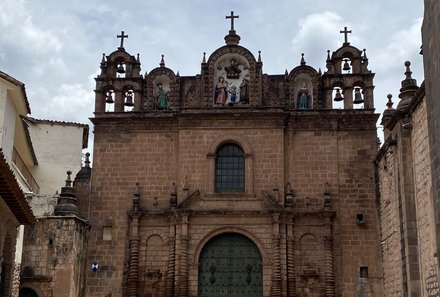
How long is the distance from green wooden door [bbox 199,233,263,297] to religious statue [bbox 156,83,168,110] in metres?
5.25

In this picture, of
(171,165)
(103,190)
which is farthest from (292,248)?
(103,190)

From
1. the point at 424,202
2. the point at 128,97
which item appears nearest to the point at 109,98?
the point at 128,97

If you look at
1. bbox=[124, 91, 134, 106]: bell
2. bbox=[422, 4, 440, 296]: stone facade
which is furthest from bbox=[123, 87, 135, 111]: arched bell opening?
bbox=[422, 4, 440, 296]: stone facade

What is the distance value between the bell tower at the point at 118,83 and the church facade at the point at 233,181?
0.13 feet

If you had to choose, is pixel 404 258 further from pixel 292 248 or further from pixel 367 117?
pixel 367 117

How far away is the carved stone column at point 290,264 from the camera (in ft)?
71.9

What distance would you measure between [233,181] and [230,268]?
299cm

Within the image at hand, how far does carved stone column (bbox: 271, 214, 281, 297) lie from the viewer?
21703 mm

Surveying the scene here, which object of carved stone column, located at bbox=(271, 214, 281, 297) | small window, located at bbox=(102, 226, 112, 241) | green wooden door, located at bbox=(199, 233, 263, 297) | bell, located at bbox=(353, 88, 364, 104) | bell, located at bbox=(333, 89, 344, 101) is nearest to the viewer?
carved stone column, located at bbox=(271, 214, 281, 297)

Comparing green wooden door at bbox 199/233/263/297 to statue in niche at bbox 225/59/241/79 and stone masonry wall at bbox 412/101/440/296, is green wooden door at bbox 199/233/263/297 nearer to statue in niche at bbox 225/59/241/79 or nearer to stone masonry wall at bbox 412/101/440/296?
statue in niche at bbox 225/59/241/79

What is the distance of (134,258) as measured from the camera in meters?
22.6

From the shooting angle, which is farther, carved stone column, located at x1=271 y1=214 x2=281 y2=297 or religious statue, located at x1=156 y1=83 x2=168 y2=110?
religious statue, located at x1=156 y1=83 x2=168 y2=110

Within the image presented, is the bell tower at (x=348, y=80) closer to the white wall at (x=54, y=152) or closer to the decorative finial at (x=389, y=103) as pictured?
the decorative finial at (x=389, y=103)

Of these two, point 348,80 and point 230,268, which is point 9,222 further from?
point 348,80
